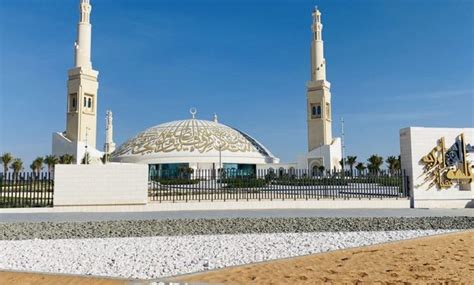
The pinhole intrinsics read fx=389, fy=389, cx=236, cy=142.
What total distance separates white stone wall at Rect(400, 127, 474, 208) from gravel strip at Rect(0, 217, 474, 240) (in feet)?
16.1

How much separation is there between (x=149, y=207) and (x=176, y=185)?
16.4 feet

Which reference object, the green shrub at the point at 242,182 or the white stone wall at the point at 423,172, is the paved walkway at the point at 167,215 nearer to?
the white stone wall at the point at 423,172

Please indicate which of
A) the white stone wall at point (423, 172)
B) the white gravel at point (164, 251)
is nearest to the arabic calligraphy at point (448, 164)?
the white stone wall at point (423, 172)

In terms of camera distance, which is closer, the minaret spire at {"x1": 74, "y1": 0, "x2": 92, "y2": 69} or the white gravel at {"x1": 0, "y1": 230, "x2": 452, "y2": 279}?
the white gravel at {"x1": 0, "y1": 230, "x2": 452, "y2": 279}

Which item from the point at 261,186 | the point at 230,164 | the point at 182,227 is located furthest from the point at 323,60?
the point at 182,227

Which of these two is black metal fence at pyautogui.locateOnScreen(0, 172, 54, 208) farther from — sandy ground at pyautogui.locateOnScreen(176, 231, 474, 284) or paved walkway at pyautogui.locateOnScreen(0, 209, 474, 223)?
sandy ground at pyautogui.locateOnScreen(176, 231, 474, 284)

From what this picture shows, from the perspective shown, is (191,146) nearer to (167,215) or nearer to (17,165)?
(17,165)

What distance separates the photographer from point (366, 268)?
6.01 m

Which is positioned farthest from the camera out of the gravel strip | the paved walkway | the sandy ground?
the paved walkway

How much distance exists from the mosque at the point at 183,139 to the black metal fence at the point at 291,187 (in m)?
30.7

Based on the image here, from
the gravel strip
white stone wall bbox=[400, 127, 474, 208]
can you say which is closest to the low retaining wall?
white stone wall bbox=[400, 127, 474, 208]

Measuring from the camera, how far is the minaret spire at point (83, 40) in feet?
171

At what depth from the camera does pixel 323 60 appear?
55.7 m

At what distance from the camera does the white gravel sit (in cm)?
643
